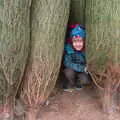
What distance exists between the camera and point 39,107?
12.3ft

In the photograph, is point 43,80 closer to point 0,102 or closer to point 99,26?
point 0,102

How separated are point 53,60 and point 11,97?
18.5 inches

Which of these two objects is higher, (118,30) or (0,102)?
(118,30)

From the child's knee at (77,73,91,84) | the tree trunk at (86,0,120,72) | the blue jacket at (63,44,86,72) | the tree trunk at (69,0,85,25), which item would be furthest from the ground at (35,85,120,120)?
the tree trunk at (69,0,85,25)

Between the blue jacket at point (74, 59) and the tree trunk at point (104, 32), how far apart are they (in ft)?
1.49

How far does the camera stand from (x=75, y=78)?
14.2 feet

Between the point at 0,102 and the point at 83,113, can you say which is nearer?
the point at 0,102

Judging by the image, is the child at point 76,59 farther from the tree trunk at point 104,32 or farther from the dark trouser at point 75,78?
the tree trunk at point 104,32

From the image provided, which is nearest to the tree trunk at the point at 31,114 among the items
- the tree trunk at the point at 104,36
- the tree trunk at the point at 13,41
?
the tree trunk at the point at 13,41

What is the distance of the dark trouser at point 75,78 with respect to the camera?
4242mm

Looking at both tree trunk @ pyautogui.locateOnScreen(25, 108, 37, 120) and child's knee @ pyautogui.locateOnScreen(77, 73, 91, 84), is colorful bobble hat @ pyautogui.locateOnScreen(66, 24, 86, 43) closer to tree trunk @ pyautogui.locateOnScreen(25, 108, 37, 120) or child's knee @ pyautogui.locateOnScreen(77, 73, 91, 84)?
child's knee @ pyautogui.locateOnScreen(77, 73, 91, 84)

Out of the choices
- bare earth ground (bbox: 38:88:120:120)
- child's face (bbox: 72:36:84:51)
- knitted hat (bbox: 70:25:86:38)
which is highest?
knitted hat (bbox: 70:25:86:38)

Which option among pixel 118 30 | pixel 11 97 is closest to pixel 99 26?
pixel 118 30

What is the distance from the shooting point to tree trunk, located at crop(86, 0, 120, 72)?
11.9ft
